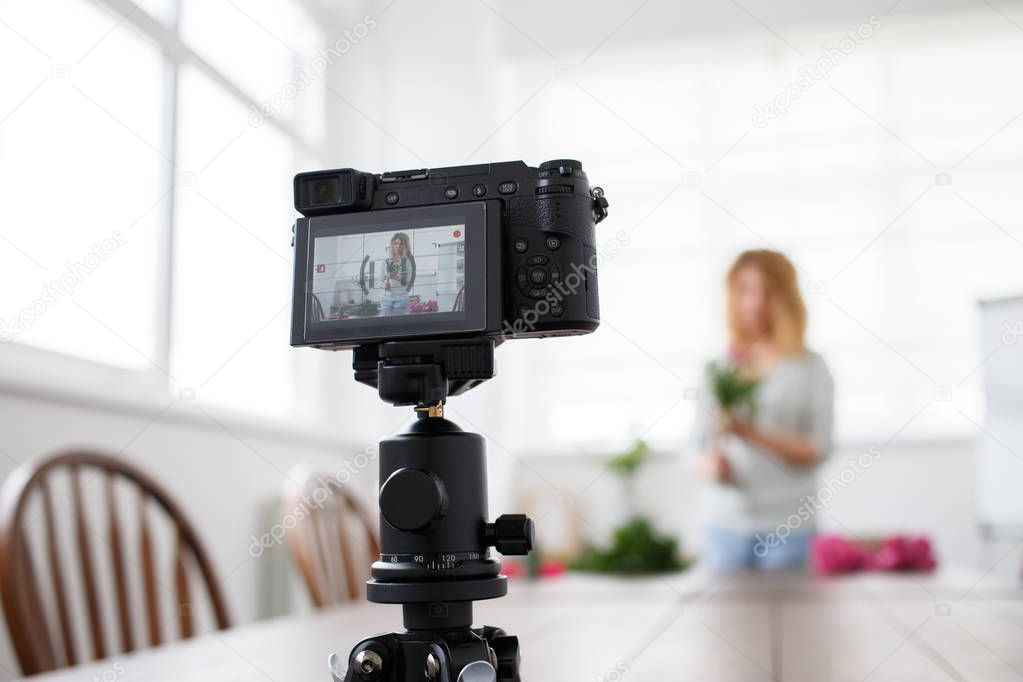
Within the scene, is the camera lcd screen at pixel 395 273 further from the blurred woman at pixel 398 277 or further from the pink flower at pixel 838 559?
the pink flower at pixel 838 559

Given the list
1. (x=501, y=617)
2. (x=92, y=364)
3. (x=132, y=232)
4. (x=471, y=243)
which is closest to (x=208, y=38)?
(x=132, y=232)

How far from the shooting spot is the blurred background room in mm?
1805

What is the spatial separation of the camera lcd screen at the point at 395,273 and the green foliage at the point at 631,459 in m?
3.27

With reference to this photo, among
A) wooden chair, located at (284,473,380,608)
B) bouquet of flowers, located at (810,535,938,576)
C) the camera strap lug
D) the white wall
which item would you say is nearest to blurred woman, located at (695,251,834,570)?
bouquet of flowers, located at (810,535,938,576)

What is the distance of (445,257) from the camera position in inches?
26.8

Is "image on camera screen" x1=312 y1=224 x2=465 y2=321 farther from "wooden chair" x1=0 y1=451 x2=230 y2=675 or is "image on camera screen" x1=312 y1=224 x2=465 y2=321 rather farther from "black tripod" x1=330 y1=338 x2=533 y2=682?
"wooden chair" x1=0 y1=451 x2=230 y2=675

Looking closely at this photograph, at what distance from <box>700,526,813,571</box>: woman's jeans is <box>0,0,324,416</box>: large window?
4.58 feet

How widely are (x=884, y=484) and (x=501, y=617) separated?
9.38 ft

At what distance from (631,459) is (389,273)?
3.29 meters

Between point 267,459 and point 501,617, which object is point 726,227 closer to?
point 267,459

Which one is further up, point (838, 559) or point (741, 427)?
point (741, 427)

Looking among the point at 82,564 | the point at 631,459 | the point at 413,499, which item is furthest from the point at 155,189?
the point at 631,459

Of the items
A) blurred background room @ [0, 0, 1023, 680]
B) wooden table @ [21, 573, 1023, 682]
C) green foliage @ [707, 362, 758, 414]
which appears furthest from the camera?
green foliage @ [707, 362, 758, 414]

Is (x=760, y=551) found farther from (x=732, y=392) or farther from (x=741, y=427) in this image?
(x=732, y=392)
